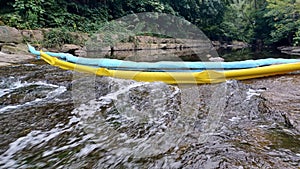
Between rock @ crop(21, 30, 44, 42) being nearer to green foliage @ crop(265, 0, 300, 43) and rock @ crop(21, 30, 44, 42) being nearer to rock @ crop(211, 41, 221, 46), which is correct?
green foliage @ crop(265, 0, 300, 43)

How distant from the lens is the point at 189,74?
7.18ft

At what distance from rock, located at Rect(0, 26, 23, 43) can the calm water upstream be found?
4.13 metres

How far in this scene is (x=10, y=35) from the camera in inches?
215

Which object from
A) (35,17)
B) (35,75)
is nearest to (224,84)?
(35,75)

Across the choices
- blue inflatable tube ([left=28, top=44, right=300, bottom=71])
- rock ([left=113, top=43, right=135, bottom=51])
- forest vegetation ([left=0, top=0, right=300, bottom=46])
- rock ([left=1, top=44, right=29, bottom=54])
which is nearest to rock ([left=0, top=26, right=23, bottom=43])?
rock ([left=1, top=44, right=29, bottom=54])

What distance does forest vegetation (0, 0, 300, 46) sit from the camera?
6750 mm

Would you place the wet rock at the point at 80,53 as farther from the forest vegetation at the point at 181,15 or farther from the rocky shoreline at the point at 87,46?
the forest vegetation at the point at 181,15

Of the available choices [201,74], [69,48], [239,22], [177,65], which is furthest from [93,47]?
[239,22]

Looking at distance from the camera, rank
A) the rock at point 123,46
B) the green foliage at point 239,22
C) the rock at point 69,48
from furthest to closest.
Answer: the green foliage at point 239,22 < the rock at point 123,46 < the rock at point 69,48

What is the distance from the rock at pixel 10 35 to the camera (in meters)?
5.29

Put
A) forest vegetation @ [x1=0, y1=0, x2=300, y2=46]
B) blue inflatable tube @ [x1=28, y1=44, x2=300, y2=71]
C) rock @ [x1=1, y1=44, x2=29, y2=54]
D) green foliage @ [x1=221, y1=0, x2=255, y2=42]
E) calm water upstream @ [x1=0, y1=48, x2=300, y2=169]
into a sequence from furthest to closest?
green foliage @ [x1=221, y1=0, x2=255, y2=42] → forest vegetation @ [x1=0, y1=0, x2=300, y2=46] → rock @ [x1=1, y1=44, x2=29, y2=54] → blue inflatable tube @ [x1=28, y1=44, x2=300, y2=71] → calm water upstream @ [x1=0, y1=48, x2=300, y2=169]

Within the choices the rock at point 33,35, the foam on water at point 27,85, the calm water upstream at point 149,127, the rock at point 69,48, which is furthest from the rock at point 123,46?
the calm water upstream at point 149,127

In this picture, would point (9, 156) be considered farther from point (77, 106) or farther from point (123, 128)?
point (77, 106)

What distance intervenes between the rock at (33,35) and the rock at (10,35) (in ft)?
0.51
